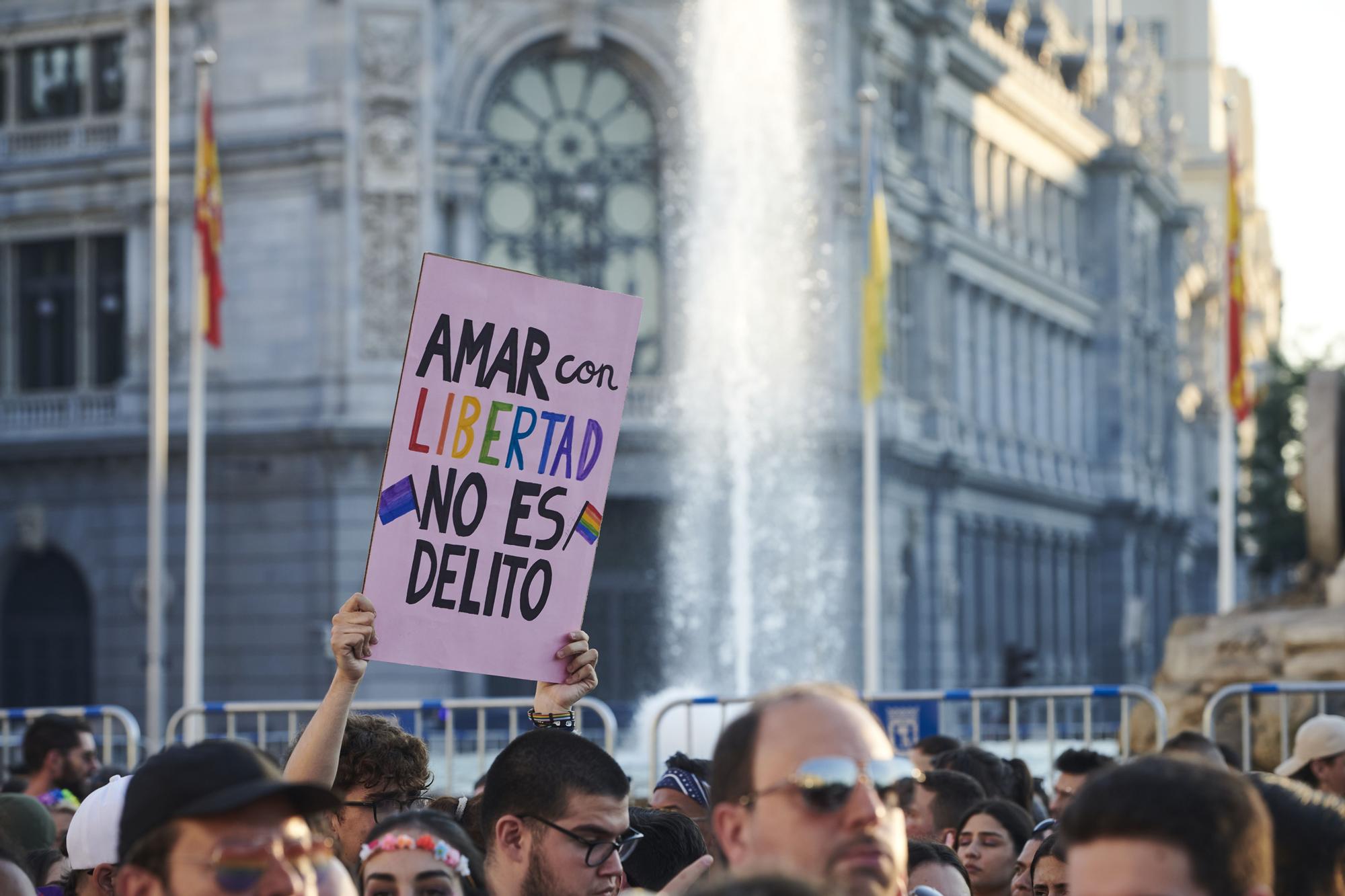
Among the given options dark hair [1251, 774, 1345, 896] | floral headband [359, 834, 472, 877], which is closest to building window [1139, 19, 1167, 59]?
floral headband [359, 834, 472, 877]

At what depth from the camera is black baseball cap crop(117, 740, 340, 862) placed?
3.37 meters

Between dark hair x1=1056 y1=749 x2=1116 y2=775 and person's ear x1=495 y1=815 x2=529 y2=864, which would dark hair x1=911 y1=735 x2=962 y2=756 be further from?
person's ear x1=495 y1=815 x2=529 y2=864

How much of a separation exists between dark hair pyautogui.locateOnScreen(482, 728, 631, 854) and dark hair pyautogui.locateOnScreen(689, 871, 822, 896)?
2286mm

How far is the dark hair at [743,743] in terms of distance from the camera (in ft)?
11.7

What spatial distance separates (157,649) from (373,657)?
19393mm

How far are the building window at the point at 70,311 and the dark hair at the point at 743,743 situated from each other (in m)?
36.6

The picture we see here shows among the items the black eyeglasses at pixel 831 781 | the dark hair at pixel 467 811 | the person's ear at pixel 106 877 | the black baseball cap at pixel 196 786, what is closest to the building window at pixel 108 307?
the dark hair at pixel 467 811

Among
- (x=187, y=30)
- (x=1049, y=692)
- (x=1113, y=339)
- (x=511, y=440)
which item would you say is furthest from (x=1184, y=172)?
(x=511, y=440)

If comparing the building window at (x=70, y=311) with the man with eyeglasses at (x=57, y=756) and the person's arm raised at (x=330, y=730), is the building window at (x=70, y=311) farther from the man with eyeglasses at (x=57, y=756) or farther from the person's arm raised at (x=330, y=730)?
the person's arm raised at (x=330, y=730)

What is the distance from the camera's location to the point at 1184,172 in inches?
3337

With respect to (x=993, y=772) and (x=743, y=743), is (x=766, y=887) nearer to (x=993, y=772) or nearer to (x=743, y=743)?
(x=743, y=743)

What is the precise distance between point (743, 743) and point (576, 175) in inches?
1403

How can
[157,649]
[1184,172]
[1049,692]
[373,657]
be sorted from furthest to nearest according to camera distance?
1. [1184,172]
2. [157,649]
3. [1049,692]
4. [373,657]

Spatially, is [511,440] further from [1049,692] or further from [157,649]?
[157,649]
